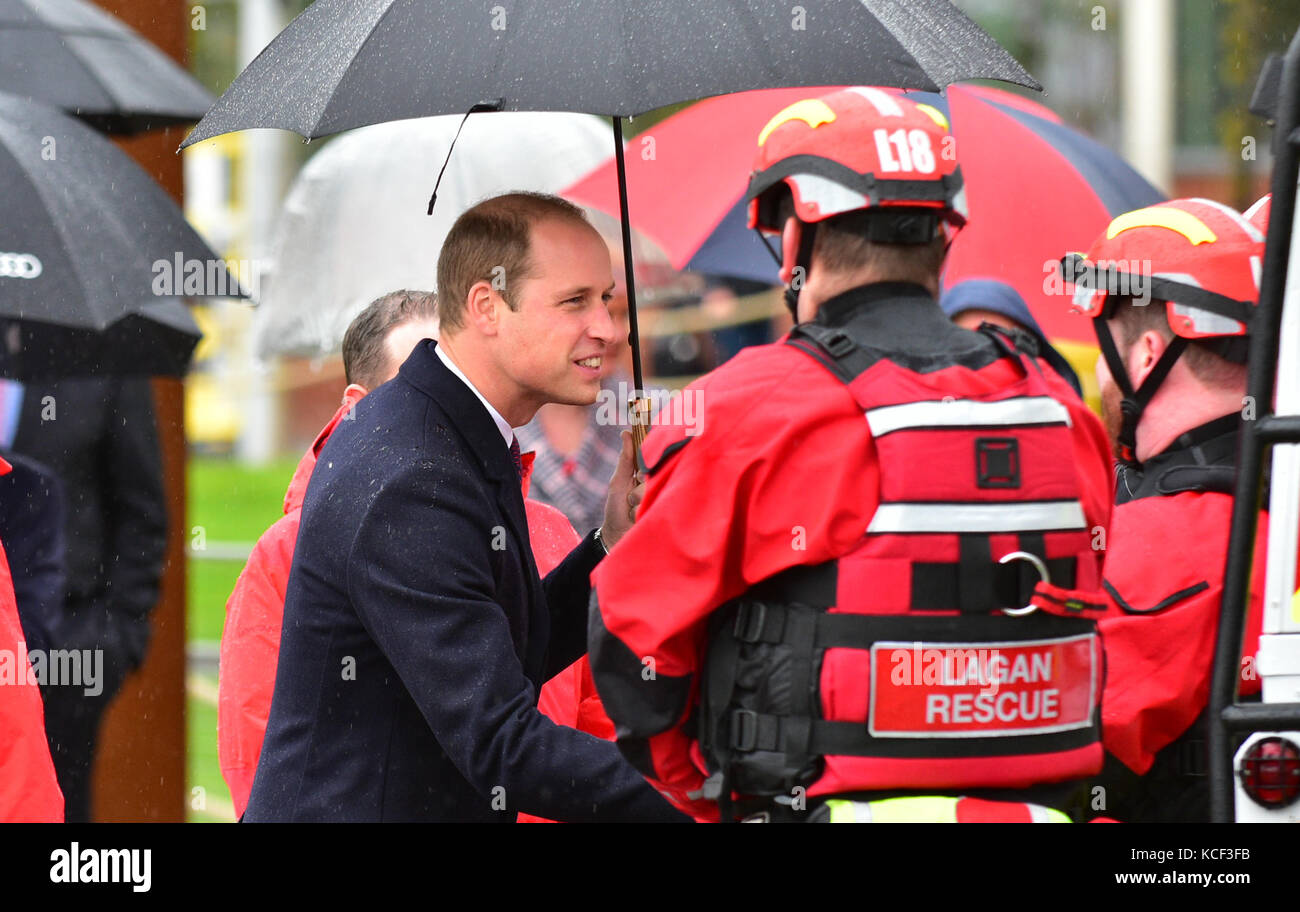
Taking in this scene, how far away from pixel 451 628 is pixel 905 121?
1.11 metres

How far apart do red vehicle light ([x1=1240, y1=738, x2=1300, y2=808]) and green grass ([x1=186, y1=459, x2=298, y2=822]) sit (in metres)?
3.83

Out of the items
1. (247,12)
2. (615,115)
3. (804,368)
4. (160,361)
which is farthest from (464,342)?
(247,12)

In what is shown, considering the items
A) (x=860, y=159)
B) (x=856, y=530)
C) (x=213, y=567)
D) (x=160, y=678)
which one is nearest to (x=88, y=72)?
(x=160, y=678)

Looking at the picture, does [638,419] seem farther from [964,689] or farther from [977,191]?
[977,191]

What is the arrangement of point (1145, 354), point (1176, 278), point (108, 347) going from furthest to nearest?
1. point (108, 347)
2. point (1145, 354)
3. point (1176, 278)

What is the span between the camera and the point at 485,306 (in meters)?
3.46

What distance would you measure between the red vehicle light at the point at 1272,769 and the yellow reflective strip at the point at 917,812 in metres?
0.45

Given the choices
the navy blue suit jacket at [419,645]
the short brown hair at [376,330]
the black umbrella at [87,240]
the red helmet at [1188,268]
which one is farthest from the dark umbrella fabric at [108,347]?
the red helmet at [1188,268]

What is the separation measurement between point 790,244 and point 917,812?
3.09ft

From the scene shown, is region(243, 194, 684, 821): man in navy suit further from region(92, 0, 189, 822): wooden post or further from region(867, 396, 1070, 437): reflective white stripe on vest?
region(92, 0, 189, 822): wooden post

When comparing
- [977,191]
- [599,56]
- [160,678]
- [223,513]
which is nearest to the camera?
[599,56]

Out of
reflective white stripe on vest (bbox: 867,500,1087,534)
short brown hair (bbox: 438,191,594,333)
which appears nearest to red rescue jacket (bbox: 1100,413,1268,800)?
reflective white stripe on vest (bbox: 867,500,1087,534)

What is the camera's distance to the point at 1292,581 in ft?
9.18

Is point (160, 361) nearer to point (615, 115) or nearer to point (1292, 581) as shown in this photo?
point (615, 115)
